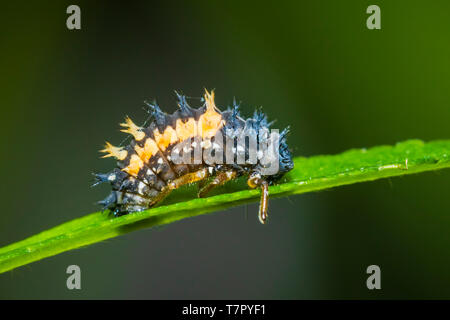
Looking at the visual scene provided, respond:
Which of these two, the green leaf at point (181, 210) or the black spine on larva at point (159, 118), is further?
the black spine on larva at point (159, 118)

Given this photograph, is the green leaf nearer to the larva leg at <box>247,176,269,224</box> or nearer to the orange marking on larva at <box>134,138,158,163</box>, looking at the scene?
the larva leg at <box>247,176,269,224</box>

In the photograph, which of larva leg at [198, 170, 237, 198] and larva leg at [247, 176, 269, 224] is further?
larva leg at [198, 170, 237, 198]

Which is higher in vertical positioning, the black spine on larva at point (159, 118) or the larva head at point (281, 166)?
the black spine on larva at point (159, 118)

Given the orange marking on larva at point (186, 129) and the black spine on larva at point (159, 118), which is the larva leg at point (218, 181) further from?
the black spine on larva at point (159, 118)

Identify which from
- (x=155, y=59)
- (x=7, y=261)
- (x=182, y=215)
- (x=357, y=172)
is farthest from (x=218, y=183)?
(x=155, y=59)

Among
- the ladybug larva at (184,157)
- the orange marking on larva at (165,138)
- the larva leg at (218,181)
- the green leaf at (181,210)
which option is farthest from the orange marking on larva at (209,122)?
the green leaf at (181,210)

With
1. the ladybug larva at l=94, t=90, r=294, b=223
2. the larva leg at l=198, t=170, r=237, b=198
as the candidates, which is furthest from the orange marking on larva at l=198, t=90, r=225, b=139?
the larva leg at l=198, t=170, r=237, b=198

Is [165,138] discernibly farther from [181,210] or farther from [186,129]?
[181,210]
